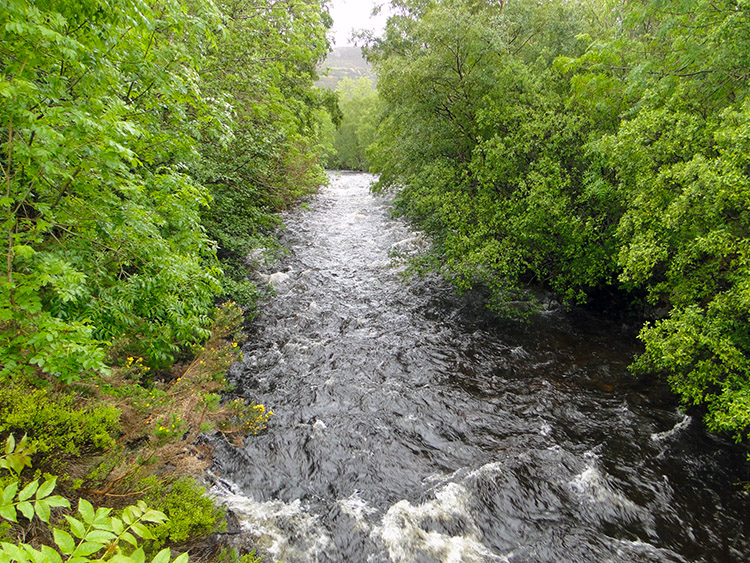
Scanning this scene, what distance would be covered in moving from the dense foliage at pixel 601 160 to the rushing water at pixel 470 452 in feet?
4.07

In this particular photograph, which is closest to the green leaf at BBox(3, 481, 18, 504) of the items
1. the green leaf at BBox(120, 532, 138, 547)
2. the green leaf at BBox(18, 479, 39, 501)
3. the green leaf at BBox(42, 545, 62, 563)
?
the green leaf at BBox(18, 479, 39, 501)

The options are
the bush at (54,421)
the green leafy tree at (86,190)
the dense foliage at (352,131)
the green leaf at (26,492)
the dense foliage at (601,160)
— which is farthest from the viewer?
the dense foliage at (352,131)

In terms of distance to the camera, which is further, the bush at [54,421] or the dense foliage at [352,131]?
the dense foliage at [352,131]

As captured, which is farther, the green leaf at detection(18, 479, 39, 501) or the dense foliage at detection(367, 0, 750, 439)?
the dense foliage at detection(367, 0, 750, 439)

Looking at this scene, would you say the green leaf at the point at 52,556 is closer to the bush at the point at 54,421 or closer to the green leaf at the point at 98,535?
the green leaf at the point at 98,535

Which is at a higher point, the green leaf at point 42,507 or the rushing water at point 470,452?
the green leaf at point 42,507

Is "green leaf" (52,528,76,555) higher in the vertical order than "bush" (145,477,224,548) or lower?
higher

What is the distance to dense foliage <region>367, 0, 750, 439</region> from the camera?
703 cm

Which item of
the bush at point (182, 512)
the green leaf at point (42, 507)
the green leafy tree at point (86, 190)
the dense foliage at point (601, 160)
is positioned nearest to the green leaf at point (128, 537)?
the green leaf at point (42, 507)

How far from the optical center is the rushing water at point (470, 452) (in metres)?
5.90

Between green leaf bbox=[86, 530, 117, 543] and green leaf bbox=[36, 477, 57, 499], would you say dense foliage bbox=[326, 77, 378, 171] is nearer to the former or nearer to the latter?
green leaf bbox=[36, 477, 57, 499]

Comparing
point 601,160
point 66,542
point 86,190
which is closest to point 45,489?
point 66,542

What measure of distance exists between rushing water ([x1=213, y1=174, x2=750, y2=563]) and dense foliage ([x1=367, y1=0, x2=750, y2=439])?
4.07ft

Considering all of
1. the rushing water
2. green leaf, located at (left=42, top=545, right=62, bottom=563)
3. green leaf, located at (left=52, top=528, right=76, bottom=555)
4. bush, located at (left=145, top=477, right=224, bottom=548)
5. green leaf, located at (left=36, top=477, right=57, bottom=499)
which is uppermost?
green leaf, located at (left=36, top=477, right=57, bottom=499)
